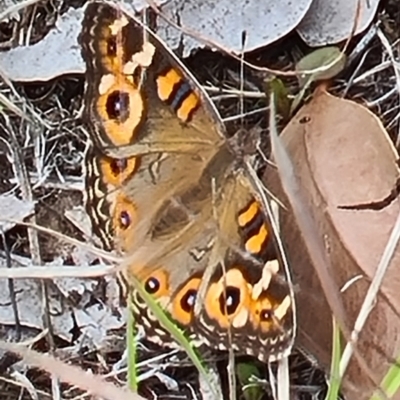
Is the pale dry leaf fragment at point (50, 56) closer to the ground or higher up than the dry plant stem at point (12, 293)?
higher up

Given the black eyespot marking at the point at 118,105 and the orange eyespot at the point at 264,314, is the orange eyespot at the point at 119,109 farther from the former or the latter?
the orange eyespot at the point at 264,314

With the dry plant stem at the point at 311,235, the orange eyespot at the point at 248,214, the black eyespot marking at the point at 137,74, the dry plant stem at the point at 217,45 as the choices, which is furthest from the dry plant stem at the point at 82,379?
the dry plant stem at the point at 217,45

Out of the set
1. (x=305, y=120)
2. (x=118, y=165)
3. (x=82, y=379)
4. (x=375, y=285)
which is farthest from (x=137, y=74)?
(x=82, y=379)

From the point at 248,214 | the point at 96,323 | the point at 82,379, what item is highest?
the point at 82,379

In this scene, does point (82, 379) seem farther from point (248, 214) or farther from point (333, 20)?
point (333, 20)

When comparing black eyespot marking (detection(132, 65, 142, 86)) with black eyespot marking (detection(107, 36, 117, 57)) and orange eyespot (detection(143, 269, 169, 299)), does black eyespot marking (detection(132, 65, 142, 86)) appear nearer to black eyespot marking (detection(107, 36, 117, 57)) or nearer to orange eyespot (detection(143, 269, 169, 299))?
black eyespot marking (detection(107, 36, 117, 57))

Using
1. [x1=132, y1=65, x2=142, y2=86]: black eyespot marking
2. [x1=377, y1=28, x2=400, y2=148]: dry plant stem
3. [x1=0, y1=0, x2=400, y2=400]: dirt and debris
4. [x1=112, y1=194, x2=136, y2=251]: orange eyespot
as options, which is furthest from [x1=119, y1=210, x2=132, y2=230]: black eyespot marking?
[x1=377, y1=28, x2=400, y2=148]: dry plant stem
